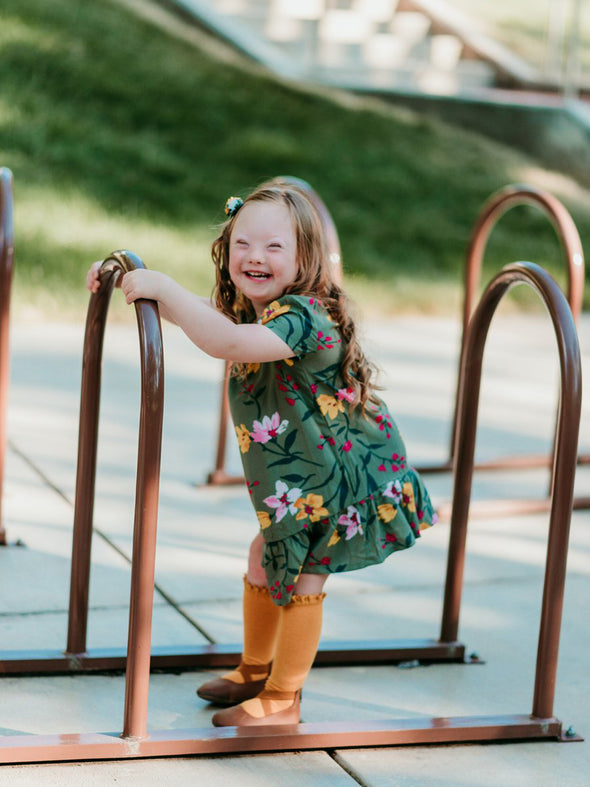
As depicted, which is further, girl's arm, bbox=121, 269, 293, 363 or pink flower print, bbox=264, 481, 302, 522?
pink flower print, bbox=264, 481, 302, 522

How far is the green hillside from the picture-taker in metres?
7.65

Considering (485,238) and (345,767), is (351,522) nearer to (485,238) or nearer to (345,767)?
(345,767)

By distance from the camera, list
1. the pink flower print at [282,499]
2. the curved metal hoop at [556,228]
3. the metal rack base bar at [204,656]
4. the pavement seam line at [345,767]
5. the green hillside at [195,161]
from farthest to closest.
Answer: the green hillside at [195,161]
the curved metal hoop at [556,228]
the metal rack base bar at [204,656]
the pink flower print at [282,499]
the pavement seam line at [345,767]

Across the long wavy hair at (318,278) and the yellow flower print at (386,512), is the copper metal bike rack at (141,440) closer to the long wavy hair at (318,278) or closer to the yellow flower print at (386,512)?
the long wavy hair at (318,278)

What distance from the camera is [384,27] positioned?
11.2 meters

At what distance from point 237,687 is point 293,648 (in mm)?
212

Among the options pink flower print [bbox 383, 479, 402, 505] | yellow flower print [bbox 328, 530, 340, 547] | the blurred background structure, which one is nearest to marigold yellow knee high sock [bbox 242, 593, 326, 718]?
yellow flower print [bbox 328, 530, 340, 547]

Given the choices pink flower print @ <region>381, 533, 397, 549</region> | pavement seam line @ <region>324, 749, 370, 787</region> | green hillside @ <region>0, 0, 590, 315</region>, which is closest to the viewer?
pavement seam line @ <region>324, 749, 370, 787</region>

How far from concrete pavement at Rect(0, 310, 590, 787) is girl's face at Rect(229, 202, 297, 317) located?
328 millimetres

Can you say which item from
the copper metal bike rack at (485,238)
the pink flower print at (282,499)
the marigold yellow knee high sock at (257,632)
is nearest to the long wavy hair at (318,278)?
the pink flower print at (282,499)

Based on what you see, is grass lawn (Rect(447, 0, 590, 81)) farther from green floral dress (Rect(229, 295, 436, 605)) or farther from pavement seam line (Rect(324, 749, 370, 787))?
pavement seam line (Rect(324, 749, 370, 787))

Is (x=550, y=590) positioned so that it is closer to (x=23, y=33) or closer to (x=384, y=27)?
(x=23, y=33)

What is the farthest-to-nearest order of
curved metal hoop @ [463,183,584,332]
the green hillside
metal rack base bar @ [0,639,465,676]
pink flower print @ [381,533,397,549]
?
1. the green hillside
2. curved metal hoop @ [463,183,584,332]
3. metal rack base bar @ [0,639,465,676]
4. pink flower print @ [381,533,397,549]

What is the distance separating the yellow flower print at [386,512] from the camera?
2596 millimetres
